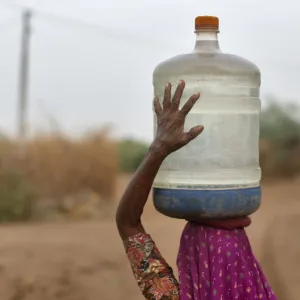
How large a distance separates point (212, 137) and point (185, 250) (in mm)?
497

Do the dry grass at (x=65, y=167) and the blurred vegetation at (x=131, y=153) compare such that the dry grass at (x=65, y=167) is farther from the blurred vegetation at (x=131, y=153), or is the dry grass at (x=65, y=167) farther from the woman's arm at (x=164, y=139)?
the woman's arm at (x=164, y=139)

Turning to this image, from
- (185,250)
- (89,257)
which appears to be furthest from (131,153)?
(185,250)

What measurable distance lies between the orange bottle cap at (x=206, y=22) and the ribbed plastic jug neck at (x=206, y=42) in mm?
62

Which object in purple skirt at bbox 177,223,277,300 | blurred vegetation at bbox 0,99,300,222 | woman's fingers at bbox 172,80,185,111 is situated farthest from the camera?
blurred vegetation at bbox 0,99,300,222

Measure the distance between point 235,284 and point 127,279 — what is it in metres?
7.65

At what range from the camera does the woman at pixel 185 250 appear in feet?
10.5

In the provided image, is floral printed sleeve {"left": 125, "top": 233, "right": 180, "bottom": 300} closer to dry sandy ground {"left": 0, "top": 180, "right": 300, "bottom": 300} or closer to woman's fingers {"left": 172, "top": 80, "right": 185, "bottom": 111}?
woman's fingers {"left": 172, "top": 80, "right": 185, "bottom": 111}

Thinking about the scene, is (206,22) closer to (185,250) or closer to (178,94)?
(178,94)

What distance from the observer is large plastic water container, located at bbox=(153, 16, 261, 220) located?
3.38 m

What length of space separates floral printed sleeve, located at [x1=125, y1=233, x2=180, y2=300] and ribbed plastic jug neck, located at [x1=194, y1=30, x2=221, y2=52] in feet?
2.89

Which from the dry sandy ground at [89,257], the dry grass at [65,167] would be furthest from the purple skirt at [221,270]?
the dry grass at [65,167]

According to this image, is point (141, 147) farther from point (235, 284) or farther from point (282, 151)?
point (235, 284)

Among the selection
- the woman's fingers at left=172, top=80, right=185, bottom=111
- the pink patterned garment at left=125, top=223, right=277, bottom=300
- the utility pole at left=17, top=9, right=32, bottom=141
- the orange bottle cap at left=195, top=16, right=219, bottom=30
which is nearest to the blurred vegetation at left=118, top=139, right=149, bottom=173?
the utility pole at left=17, top=9, right=32, bottom=141

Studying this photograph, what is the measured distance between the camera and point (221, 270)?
3.25 metres
